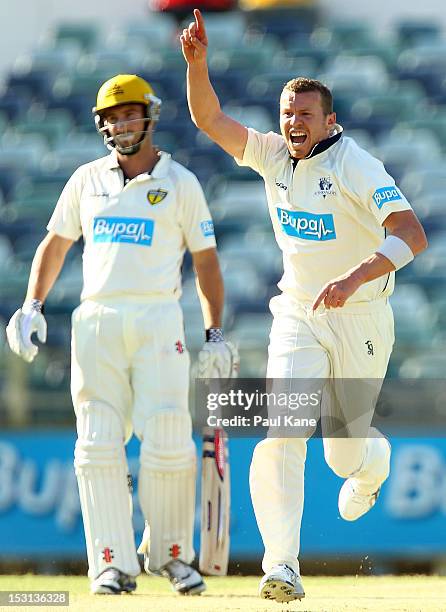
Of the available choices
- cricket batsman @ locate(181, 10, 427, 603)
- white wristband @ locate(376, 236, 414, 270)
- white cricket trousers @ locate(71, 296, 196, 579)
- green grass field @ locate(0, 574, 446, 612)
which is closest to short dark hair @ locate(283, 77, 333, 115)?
cricket batsman @ locate(181, 10, 427, 603)

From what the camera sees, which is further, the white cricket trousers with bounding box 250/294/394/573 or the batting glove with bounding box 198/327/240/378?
the batting glove with bounding box 198/327/240/378

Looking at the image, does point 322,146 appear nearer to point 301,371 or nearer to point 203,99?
point 203,99

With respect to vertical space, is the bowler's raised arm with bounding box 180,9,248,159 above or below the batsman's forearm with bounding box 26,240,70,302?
above

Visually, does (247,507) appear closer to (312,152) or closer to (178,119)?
(312,152)

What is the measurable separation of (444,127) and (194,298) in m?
2.93

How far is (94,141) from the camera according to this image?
1075 centimetres

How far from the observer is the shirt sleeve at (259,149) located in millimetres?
4777

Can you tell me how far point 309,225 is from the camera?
15.2ft

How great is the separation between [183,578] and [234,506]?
227 centimetres

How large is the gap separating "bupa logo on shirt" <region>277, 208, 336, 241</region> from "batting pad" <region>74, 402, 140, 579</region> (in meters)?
0.93

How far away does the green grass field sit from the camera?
440cm

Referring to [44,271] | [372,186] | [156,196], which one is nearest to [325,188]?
[372,186]

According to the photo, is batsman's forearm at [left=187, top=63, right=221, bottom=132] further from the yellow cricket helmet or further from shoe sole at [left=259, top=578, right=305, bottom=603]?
shoe sole at [left=259, top=578, right=305, bottom=603]

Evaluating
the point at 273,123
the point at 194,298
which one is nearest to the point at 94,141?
the point at 273,123
